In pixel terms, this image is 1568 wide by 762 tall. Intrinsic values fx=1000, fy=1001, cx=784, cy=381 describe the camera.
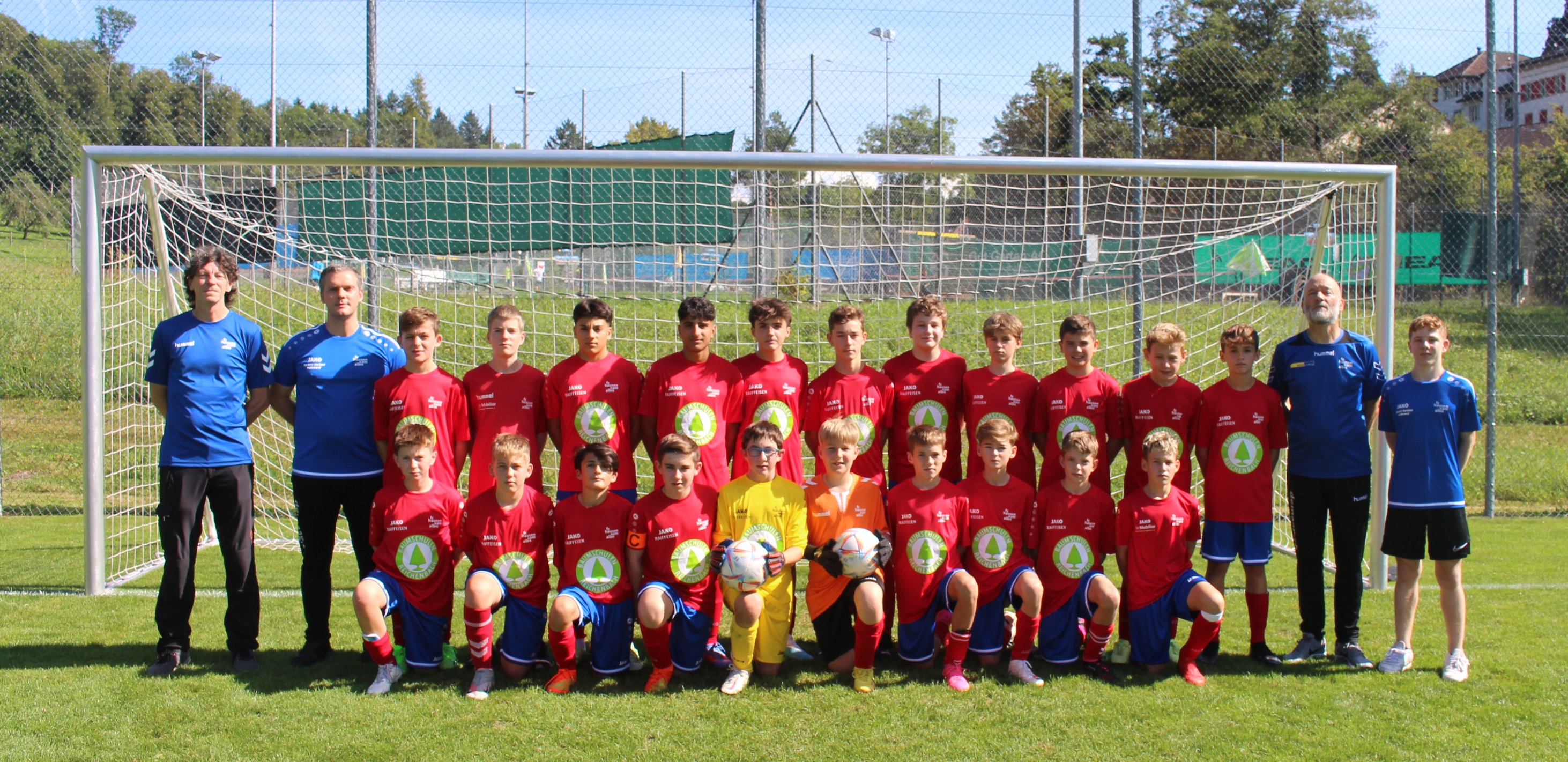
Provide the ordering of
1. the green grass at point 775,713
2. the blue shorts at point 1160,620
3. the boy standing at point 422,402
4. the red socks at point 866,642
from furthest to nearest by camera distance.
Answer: the boy standing at point 422,402 < the blue shorts at point 1160,620 < the red socks at point 866,642 < the green grass at point 775,713

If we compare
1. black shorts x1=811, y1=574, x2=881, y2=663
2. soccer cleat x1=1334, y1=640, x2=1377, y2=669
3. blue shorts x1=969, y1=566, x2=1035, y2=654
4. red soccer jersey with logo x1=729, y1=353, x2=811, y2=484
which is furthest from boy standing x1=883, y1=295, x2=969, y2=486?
soccer cleat x1=1334, y1=640, x2=1377, y2=669

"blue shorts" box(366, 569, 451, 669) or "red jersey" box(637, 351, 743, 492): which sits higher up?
"red jersey" box(637, 351, 743, 492)

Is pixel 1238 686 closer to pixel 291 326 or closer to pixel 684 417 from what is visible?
pixel 684 417

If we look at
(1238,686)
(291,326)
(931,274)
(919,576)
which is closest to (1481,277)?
(931,274)

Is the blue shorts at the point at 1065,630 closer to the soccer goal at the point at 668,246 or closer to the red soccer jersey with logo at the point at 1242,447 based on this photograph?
the red soccer jersey with logo at the point at 1242,447

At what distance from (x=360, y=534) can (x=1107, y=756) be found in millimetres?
3064

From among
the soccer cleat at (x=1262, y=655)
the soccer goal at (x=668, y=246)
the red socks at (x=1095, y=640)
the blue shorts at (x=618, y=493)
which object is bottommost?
the soccer cleat at (x=1262, y=655)

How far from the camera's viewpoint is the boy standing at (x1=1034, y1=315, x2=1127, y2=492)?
4.36 meters

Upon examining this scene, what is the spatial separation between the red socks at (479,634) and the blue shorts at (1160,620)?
2.58 m

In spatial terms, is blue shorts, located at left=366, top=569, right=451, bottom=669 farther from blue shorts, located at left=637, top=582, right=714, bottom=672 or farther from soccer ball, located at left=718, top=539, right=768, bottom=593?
soccer ball, located at left=718, top=539, right=768, bottom=593

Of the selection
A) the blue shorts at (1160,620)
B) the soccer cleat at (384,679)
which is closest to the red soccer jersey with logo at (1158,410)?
the blue shorts at (1160,620)

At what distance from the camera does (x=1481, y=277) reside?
9.53 m

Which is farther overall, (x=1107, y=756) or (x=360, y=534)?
Answer: (x=360, y=534)

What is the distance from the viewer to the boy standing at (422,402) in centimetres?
411
